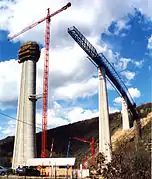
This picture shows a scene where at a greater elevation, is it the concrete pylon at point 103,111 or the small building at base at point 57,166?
the concrete pylon at point 103,111

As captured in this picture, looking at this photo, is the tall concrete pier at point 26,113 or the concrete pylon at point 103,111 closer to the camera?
the concrete pylon at point 103,111

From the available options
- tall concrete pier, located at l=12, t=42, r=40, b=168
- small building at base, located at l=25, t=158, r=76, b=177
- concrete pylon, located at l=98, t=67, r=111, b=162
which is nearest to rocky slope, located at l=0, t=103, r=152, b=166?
tall concrete pier, located at l=12, t=42, r=40, b=168

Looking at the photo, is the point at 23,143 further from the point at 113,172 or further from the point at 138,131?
the point at 113,172

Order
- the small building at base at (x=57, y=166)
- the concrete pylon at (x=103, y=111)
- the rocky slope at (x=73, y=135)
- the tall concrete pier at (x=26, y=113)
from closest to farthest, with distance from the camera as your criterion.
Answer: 1. the small building at base at (x=57, y=166)
2. the concrete pylon at (x=103, y=111)
3. the tall concrete pier at (x=26, y=113)
4. the rocky slope at (x=73, y=135)

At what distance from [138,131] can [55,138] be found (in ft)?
165

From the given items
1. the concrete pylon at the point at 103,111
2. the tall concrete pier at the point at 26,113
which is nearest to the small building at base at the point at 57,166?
the concrete pylon at the point at 103,111

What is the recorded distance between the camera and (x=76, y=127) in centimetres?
12156

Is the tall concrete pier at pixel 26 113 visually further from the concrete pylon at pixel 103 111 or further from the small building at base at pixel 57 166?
the concrete pylon at pixel 103 111

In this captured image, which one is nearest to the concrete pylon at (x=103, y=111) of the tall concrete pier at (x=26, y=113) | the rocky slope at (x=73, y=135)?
the tall concrete pier at (x=26, y=113)

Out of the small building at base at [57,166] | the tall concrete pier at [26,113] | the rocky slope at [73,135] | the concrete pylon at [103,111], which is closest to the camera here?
the small building at base at [57,166]

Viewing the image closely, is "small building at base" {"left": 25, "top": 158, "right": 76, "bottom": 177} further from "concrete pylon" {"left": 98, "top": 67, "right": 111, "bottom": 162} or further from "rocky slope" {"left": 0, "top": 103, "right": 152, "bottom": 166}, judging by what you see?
"rocky slope" {"left": 0, "top": 103, "right": 152, "bottom": 166}

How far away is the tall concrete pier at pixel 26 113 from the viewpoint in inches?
2143

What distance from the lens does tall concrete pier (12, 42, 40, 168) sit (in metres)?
54.4

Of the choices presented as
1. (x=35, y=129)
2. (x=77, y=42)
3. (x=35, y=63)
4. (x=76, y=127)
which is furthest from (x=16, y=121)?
(x=76, y=127)
